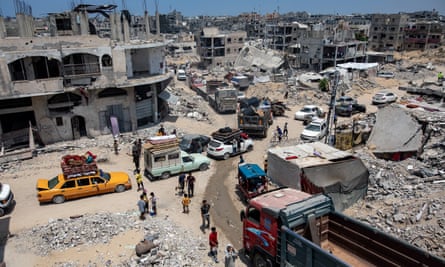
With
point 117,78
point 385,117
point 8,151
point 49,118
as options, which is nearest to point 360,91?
point 385,117

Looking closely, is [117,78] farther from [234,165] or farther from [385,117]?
[385,117]

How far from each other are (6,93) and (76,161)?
10.4 meters

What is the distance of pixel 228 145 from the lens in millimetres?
24078

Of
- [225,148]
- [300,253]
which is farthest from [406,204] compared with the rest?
[225,148]

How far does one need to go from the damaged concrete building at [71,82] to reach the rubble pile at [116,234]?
43.3ft

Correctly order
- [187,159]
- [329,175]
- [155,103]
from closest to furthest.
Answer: [329,175]
[187,159]
[155,103]

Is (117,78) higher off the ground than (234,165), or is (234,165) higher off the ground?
(117,78)

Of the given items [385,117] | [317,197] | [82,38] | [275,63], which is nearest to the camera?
[317,197]

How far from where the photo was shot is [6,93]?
2356 centimetres

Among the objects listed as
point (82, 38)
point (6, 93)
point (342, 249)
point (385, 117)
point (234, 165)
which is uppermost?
point (82, 38)

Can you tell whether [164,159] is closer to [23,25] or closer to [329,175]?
[329,175]

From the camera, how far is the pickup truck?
9.75m

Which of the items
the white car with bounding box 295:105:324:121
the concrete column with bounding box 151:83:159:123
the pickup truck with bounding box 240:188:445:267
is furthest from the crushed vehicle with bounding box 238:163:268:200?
the white car with bounding box 295:105:324:121

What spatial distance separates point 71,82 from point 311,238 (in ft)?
72.8
